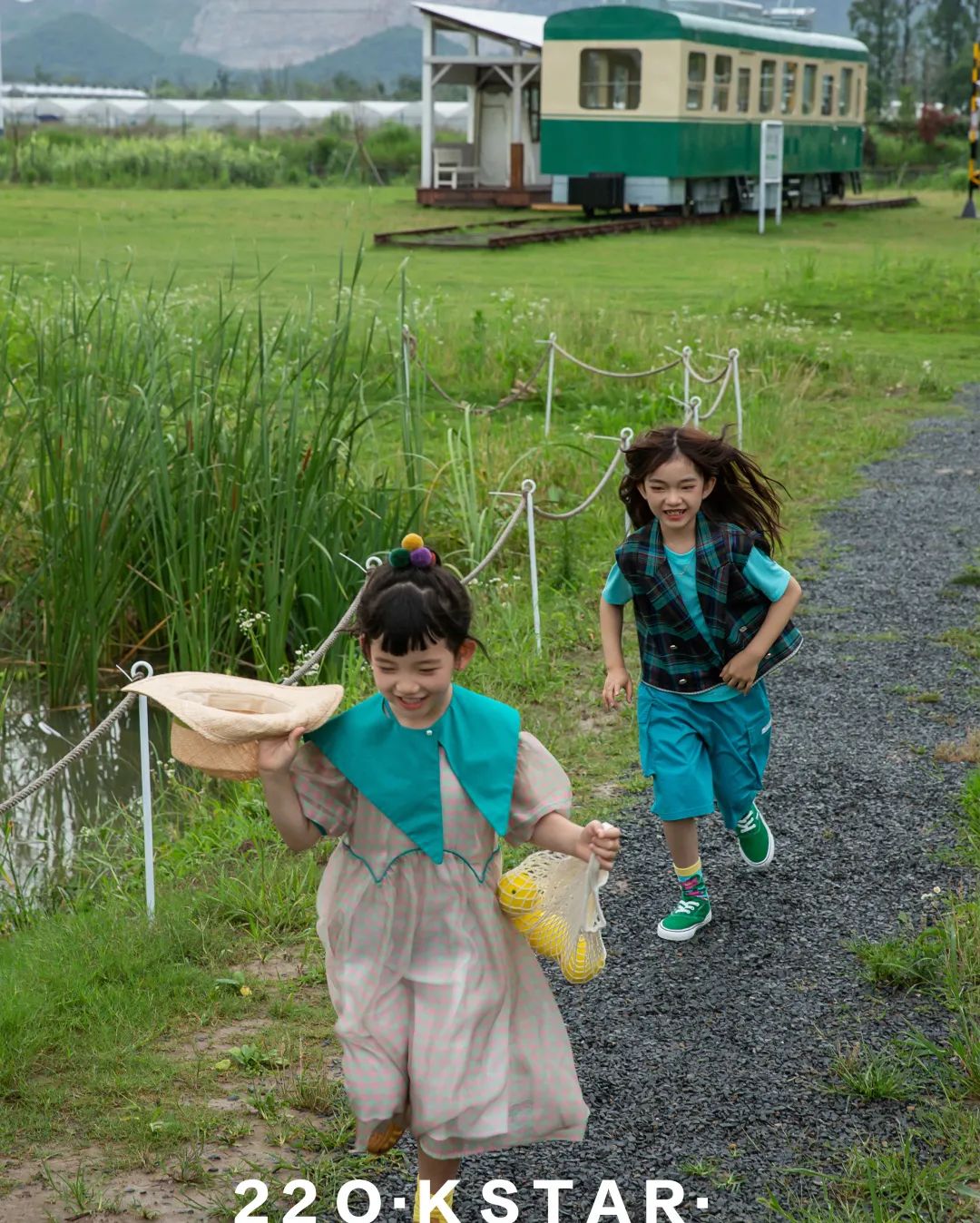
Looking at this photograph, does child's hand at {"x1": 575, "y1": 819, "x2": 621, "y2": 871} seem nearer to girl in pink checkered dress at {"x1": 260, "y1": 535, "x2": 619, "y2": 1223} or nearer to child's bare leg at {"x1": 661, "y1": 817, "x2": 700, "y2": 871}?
girl in pink checkered dress at {"x1": 260, "y1": 535, "x2": 619, "y2": 1223}

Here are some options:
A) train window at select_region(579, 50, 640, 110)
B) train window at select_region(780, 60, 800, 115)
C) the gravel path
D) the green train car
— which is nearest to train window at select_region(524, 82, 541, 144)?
the green train car

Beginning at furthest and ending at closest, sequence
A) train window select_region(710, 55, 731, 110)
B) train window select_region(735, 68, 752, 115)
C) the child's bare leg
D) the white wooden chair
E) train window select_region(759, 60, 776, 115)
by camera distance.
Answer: the white wooden chair → train window select_region(759, 60, 776, 115) → train window select_region(735, 68, 752, 115) → train window select_region(710, 55, 731, 110) → the child's bare leg

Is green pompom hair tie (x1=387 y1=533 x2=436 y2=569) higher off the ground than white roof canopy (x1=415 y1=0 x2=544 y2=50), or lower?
lower

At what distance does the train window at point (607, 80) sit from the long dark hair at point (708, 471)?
19320 millimetres

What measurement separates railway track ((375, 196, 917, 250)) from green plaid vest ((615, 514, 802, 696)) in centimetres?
1440

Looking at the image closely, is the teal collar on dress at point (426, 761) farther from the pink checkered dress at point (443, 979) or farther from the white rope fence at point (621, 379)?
the white rope fence at point (621, 379)

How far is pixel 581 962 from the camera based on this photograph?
228 centimetres

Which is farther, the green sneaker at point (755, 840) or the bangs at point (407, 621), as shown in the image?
the green sneaker at point (755, 840)

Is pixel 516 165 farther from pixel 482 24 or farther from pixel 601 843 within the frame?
pixel 601 843

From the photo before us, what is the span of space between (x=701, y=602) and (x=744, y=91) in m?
21.4

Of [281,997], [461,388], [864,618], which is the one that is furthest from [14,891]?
[461,388]

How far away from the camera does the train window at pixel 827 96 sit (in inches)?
1019

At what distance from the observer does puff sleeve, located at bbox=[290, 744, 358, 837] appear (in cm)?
226

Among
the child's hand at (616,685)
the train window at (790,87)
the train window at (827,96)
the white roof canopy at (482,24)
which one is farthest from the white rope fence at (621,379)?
the train window at (827,96)
